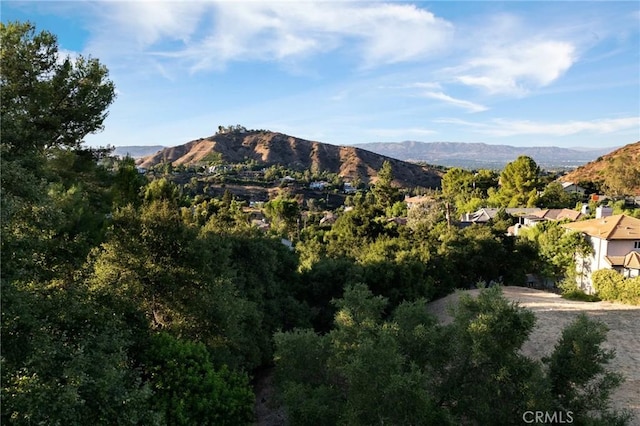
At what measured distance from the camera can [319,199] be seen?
8769 centimetres

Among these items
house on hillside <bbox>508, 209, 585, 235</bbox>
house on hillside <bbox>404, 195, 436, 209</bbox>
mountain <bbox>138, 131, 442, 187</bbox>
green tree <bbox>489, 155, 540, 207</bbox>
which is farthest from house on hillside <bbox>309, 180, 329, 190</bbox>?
house on hillside <bbox>508, 209, 585, 235</bbox>

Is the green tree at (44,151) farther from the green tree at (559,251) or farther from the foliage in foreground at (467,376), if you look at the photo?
the green tree at (559,251)

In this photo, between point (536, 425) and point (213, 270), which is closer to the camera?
point (536, 425)

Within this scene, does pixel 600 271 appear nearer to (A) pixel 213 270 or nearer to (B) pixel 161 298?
(A) pixel 213 270

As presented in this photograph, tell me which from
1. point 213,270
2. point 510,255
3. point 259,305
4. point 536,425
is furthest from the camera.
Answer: point 510,255

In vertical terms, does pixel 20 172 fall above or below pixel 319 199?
above

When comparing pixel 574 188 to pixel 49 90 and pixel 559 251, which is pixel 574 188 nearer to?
pixel 559 251

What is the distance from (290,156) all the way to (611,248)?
145m

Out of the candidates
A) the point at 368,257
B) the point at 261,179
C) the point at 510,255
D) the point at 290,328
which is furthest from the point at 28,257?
the point at 261,179

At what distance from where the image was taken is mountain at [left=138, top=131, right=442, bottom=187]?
148 metres

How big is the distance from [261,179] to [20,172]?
98.4 m

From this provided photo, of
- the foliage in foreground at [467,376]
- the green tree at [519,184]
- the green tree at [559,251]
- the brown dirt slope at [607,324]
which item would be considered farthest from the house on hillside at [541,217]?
the foliage in foreground at [467,376]

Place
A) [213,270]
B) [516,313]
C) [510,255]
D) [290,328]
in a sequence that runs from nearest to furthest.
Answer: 1. [516,313]
2. [213,270]
3. [290,328]
4. [510,255]

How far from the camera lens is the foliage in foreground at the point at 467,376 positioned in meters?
7.15
